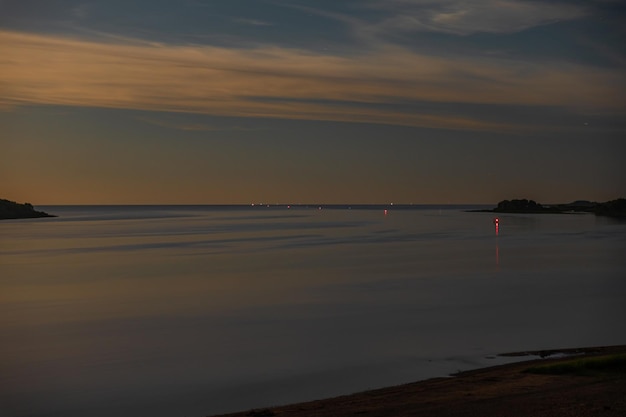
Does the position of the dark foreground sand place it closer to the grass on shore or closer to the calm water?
the grass on shore

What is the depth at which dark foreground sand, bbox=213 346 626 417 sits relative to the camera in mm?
8859

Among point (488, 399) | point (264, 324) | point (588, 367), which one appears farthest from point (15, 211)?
point (488, 399)

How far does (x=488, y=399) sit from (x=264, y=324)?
1058cm

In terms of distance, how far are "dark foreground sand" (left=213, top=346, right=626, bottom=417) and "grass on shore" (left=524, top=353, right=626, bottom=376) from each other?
0.87 ft

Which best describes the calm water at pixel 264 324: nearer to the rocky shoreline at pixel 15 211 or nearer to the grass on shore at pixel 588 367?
the grass on shore at pixel 588 367

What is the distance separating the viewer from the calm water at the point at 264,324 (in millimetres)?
12617

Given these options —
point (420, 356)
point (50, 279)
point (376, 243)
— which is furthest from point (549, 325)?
point (376, 243)

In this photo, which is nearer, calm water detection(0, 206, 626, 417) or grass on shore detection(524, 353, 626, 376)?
grass on shore detection(524, 353, 626, 376)

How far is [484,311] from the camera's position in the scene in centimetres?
2130

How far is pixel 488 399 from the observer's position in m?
9.64

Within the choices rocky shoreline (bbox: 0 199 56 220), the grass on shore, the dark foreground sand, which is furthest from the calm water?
rocky shoreline (bbox: 0 199 56 220)

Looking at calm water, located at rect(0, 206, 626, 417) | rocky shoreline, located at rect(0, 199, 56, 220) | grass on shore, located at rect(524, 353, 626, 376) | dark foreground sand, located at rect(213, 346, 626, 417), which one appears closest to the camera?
dark foreground sand, located at rect(213, 346, 626, 417)

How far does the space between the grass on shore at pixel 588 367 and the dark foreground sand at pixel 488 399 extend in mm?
264

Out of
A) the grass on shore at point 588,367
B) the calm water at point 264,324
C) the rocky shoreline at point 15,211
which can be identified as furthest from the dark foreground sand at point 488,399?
the rocky shoreline at point 15,211
